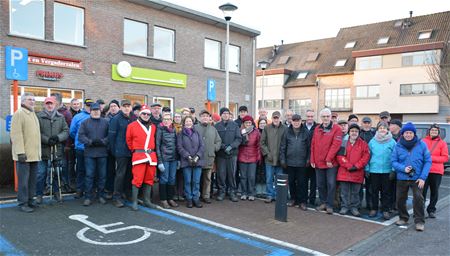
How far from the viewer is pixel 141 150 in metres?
6.55

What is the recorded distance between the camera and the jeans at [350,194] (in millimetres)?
6891

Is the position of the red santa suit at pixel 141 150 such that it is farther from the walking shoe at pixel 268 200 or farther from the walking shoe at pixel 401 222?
the walking shoe at pixel 401 222

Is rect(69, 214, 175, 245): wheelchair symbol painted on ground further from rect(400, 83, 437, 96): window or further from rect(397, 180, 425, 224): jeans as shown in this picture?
rect(400, 83, 437, 96): window

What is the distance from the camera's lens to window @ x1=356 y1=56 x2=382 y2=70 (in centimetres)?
3308

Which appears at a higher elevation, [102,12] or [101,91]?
[102,12]

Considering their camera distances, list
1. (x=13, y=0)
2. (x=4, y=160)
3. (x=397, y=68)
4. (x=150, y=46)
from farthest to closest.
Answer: (x=397, y=68), (x=150, y=46), (x=13, y=0), (x=4, y=160)

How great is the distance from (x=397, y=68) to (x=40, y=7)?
98.4 ft

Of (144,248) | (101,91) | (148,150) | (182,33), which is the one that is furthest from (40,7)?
(144,248)

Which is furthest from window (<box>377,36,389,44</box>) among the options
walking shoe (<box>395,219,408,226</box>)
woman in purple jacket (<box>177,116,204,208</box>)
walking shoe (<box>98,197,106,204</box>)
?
walking shoe (<box>98,197,106,204</box>)

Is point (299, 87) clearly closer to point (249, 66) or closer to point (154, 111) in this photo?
point (249, 66)

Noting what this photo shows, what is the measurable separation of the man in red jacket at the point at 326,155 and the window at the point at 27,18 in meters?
11.4

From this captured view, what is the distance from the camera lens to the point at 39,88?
1285cm

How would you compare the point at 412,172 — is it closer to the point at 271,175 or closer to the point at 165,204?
the point at 271,175

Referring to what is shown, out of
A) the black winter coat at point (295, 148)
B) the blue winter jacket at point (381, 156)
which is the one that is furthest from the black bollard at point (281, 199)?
the blue winter jacket at point (381, 156)
